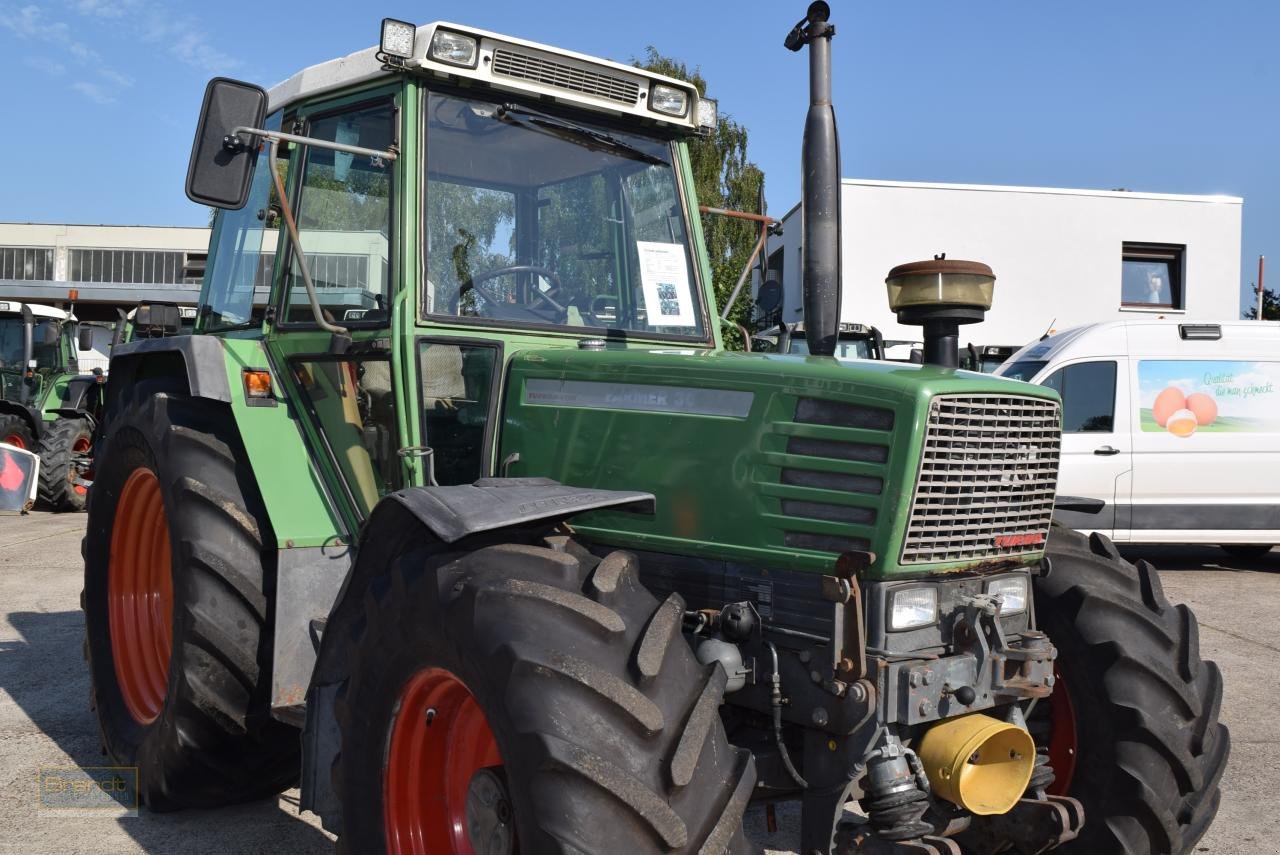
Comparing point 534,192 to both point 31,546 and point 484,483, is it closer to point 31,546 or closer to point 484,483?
point 484,483

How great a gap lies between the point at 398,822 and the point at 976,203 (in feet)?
58.8

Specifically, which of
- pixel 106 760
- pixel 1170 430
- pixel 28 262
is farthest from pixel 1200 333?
pixel 28 262

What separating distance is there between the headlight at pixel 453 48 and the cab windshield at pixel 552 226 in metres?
0.14

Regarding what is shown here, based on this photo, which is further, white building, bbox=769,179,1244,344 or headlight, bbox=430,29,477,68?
white building, bbox=769,179,1244,344

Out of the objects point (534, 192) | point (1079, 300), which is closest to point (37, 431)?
point (534, 192)

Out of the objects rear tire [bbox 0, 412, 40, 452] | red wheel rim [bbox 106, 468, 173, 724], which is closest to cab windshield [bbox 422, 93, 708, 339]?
red wheel rim [bbox 106, 468, 173, 724]

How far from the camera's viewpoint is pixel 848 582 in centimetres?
267

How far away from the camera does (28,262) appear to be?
43.4 metres

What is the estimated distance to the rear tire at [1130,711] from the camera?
316 centimetres

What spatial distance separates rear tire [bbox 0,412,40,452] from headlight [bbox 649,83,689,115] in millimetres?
11531

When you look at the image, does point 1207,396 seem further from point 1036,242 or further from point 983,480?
point 1036,242

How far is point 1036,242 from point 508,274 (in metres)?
17.2

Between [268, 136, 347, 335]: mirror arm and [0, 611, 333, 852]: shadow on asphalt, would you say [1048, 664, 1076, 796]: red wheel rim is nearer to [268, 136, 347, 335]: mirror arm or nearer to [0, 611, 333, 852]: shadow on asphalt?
[0, 611, 333, 852]: shadow on asphalt

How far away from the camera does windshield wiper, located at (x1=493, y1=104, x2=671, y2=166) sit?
368cm
